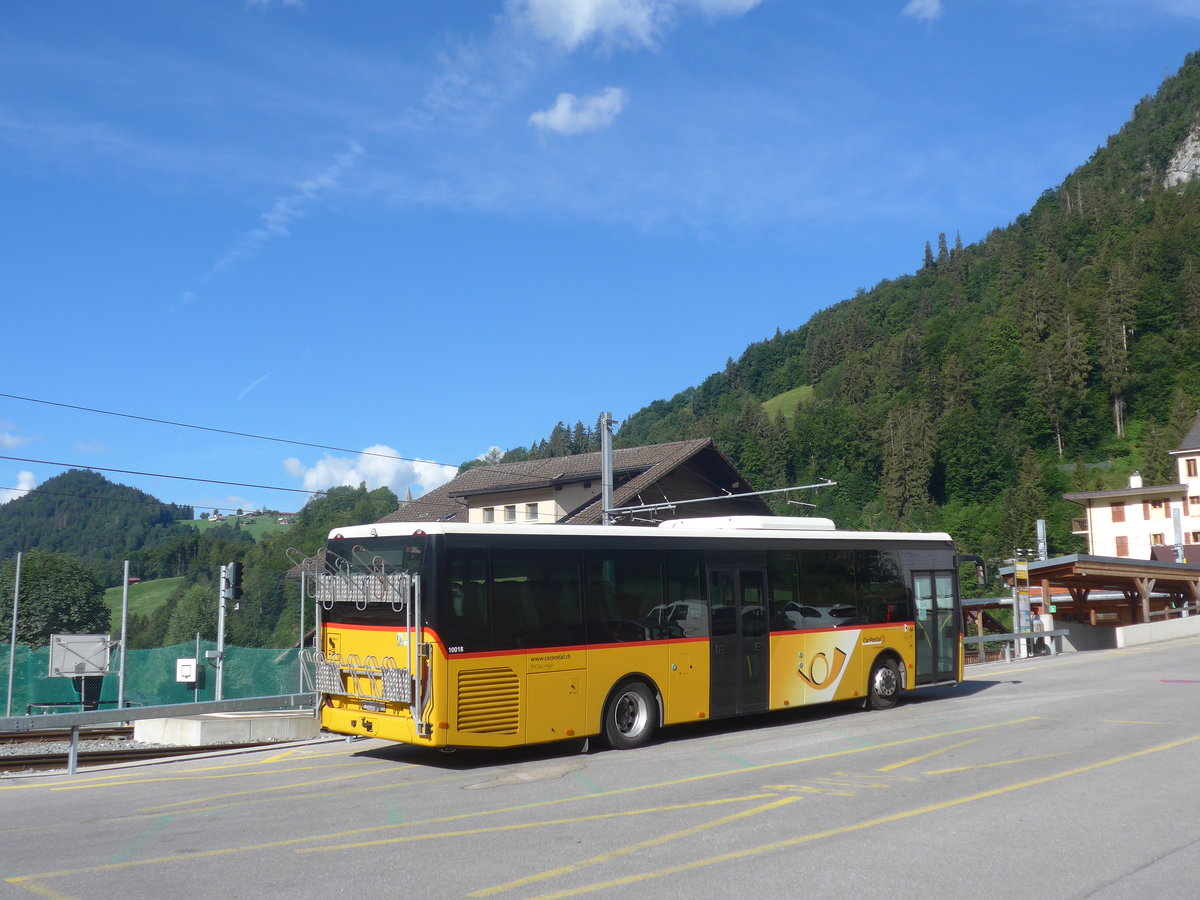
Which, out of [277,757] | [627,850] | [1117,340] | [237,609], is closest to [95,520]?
[237,609]

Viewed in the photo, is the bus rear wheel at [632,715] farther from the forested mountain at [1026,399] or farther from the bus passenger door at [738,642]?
the forested mountain at [1026,399]

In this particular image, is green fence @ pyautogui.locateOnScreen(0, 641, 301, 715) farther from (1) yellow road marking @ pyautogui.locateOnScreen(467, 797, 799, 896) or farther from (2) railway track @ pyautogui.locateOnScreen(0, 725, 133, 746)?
(1) yellow road marking @ pyautogui.locateOnScreen(467, 797, 799, 896)

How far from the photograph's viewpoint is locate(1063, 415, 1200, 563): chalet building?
90.8 meters

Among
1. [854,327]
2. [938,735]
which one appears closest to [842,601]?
[938,735]

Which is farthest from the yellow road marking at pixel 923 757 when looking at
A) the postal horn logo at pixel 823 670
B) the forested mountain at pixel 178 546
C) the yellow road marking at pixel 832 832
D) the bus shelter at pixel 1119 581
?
the bus shelter at pixel 1119 581

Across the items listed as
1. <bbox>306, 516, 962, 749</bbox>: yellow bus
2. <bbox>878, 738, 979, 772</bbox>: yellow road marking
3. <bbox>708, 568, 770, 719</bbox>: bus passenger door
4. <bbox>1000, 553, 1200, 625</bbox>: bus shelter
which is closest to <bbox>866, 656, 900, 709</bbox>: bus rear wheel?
<bbox>306, 516, 962, 749</bbox>: yellow bus

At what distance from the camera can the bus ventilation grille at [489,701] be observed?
11.8m

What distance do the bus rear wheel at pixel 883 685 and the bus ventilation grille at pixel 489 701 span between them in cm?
724

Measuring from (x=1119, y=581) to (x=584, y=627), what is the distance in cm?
3747

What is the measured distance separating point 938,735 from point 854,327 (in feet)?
607

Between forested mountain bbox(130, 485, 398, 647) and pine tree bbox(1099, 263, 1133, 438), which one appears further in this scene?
pine tree bbox(1099, 263, 1133, 438)

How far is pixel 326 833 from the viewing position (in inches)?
340

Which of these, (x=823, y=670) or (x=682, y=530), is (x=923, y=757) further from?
(x=682, y=530)

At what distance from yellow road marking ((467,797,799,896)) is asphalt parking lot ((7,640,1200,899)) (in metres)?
0.03
